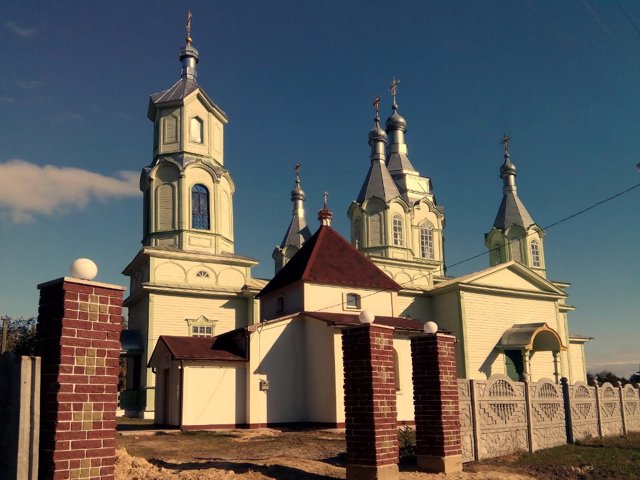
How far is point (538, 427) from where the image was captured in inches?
523

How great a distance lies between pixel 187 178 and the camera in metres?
28.0

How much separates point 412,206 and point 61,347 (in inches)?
1295

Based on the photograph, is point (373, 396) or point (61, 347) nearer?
point (61, 347)

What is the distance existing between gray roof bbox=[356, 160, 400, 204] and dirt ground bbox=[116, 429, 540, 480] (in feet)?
63.2

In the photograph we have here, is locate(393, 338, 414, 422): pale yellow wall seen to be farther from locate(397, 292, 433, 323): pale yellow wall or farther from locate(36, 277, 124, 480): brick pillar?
locate(36, 277, 124, 480): brick pillar

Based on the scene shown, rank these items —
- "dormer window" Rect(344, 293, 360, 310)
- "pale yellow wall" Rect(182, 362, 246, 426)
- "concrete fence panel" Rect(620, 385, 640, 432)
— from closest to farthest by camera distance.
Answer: "concrete fence panel" Rect(620, 385, 640, 432), "pale yellow wall" Rect(182, 362, 246, 426), "dormer window" Rect(344, 293, 360, 310)

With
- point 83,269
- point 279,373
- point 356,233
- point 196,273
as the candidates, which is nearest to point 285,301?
point 279,373

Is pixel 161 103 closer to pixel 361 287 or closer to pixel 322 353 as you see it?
pixel 361 287

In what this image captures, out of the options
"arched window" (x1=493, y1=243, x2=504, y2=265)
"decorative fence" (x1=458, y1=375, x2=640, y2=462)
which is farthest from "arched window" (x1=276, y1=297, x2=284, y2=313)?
"arched window" (x1=493, y1=243, x2=504, y2=265)

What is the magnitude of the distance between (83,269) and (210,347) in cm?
1529

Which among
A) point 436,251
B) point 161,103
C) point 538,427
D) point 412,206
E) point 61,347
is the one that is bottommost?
point 538,427

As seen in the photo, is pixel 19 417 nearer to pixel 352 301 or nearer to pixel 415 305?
pixel 352 301

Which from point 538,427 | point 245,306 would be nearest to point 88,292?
point 538,427

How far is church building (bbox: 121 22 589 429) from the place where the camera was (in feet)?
66.1
